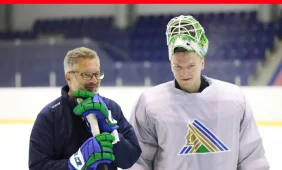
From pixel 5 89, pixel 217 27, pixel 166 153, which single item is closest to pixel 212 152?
pixel 166 153

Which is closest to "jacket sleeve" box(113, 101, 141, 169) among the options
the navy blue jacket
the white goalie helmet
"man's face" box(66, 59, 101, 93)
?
the navy blue jacket

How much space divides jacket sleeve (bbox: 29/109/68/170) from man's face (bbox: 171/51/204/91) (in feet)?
1.33

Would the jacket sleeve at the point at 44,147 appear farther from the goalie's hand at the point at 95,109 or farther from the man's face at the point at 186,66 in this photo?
the man's face at the point at 186,66

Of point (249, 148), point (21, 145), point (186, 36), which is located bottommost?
point (21, 145)

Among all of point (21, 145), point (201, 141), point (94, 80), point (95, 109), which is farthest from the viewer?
point (21, 145)

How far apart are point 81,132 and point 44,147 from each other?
12cm

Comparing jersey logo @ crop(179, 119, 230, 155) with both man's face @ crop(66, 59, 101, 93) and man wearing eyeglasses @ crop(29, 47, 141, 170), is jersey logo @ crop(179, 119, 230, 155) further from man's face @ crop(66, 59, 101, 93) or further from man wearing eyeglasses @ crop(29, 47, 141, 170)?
man's face @ crop(66, 59, 101, 93)

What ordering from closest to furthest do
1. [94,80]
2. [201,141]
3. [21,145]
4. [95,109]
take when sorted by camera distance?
1. [95,109]
2. [94,80]
3. [201,141]
4. [21,145]

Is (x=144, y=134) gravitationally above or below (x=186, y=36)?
below

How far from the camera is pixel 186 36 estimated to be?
4.91 ft

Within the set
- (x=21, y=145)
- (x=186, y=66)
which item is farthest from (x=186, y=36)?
(x=21, y=145)

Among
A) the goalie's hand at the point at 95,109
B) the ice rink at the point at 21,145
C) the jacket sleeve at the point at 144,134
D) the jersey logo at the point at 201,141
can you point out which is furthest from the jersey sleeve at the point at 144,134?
the ice rink at the point at 21,145

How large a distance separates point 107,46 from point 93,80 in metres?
4.26

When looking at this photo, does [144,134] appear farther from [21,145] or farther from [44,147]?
[21,145]
